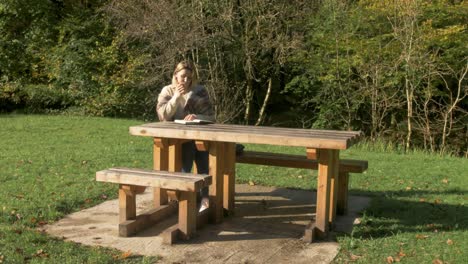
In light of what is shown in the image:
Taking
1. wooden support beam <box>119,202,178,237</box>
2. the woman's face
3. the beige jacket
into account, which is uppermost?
the woman's face

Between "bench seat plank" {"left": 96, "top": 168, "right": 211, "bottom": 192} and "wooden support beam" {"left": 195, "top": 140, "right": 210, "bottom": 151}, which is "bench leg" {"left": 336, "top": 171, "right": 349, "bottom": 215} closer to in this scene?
"wooden support beam" {"left": 195, "top": 140, "right": 210, "bottom": 151}

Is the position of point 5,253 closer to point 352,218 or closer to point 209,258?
point 209,258

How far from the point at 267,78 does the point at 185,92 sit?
12.0 meters

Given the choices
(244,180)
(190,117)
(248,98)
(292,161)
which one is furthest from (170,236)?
(248,98)

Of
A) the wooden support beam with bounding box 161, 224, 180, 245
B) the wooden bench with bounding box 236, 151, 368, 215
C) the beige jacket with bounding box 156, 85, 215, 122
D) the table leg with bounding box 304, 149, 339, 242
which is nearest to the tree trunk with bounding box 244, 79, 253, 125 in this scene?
the wooden bench with bounding box 236, 151, 368, 215

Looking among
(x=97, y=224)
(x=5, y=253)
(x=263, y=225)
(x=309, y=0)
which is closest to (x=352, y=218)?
(x=263, y=225)

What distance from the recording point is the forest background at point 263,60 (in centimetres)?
→ 1455

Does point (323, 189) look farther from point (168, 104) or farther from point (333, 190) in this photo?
point (168, 104)

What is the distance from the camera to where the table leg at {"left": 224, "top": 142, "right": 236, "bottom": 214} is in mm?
5992

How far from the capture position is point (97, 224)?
5711 mm

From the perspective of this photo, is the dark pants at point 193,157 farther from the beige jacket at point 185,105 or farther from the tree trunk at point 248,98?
the tree trunk at point 248,98

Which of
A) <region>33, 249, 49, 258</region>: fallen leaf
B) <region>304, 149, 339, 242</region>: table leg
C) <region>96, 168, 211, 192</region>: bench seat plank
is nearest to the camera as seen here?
<region>33, 249, 49, 258</region>: fallen leaf

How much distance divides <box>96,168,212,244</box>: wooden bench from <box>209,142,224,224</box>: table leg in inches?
12.4

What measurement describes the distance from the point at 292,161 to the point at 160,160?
1502mm
